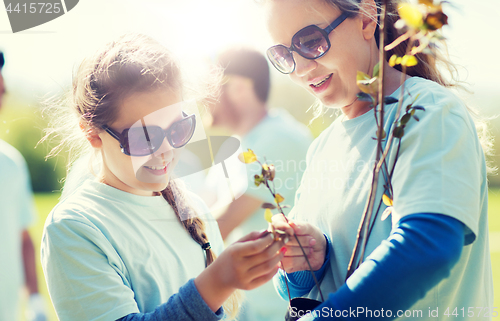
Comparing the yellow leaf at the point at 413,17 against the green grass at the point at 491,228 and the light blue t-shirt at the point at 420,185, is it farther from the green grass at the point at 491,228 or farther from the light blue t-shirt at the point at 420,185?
the green grass at the point at 491,228

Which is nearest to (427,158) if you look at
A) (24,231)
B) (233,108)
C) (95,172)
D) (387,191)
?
(387,191)

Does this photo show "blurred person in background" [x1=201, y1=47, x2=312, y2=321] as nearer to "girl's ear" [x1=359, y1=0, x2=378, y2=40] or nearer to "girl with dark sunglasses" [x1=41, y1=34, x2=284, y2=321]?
"girl with dark sunglasses" [x1=41, y1=34, x2=284, y2=321]

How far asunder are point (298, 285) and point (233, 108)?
1680 millimetres

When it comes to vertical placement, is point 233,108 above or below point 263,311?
above

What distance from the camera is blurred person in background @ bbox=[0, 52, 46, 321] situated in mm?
2496

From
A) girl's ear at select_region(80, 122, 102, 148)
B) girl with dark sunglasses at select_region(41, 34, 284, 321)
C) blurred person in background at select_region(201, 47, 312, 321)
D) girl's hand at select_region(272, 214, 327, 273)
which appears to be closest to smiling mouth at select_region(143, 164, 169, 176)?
girl with dark sunglasses at select_region(41, 34, 284, 321)

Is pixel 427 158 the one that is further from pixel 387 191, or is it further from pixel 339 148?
pixel 339 148

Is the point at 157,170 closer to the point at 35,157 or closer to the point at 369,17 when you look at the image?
the point at 369,17

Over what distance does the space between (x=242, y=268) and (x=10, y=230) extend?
2.34 metres

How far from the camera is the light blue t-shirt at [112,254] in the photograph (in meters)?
1.08

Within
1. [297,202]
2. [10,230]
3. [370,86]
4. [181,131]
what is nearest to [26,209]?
[10,230]

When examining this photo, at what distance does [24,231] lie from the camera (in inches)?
112

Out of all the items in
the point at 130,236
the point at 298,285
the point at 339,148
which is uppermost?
the point at 339,148

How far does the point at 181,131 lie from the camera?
1401 millimetres
